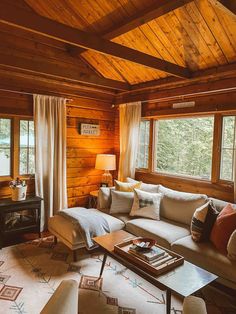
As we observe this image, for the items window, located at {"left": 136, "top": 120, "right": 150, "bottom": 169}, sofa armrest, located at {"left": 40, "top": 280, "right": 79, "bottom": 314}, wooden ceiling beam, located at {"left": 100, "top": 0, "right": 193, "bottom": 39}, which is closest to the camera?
sofa armrest, located at {"left": 40, "top": 280, "right": 79, "bottom": 314}

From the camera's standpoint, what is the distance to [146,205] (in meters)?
3.49

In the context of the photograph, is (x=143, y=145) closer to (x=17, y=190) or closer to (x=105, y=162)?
(x=105, y=162)

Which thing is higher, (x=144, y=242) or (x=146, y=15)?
(x=146, y=15)

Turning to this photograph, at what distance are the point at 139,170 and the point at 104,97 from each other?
5.16ft

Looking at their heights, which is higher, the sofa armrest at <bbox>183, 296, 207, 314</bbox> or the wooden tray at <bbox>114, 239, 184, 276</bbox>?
the sofa armrest at <bbox>183, 296, 207, 314</bbox>

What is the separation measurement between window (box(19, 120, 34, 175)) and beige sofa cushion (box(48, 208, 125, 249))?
108 cm

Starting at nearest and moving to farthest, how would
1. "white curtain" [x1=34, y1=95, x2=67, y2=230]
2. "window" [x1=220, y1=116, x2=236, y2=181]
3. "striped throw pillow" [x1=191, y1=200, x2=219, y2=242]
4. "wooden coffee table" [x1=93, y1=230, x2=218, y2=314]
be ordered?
"wooden coffee table" [x1=93, y1=230, x2=218, y2=314] < "striped throw pillow" [x1=191, y1=200, x2=219, y2=242] < "window" [x1=220, y1=116, x2=236, y2=181] < "white curtain" [x1=34, y1=95, x2=67, y2=230]

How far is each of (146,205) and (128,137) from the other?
1.50m

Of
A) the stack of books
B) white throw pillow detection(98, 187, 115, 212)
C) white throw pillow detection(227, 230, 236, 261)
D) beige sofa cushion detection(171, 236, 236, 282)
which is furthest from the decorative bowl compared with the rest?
white throw pillow detection(98, 187, 115, 212)

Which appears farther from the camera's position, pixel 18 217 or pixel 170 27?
pixel 18 217

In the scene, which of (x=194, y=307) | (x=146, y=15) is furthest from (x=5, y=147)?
(x=194, y=307)

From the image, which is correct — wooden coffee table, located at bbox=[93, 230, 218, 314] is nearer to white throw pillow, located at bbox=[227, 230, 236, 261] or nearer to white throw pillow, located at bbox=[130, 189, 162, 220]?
white throw pillow, located at bbox=[227, 230, 236, 261]

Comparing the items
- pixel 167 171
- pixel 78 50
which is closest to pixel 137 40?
pixel 78 50

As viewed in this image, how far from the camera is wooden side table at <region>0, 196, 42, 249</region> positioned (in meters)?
3.39
